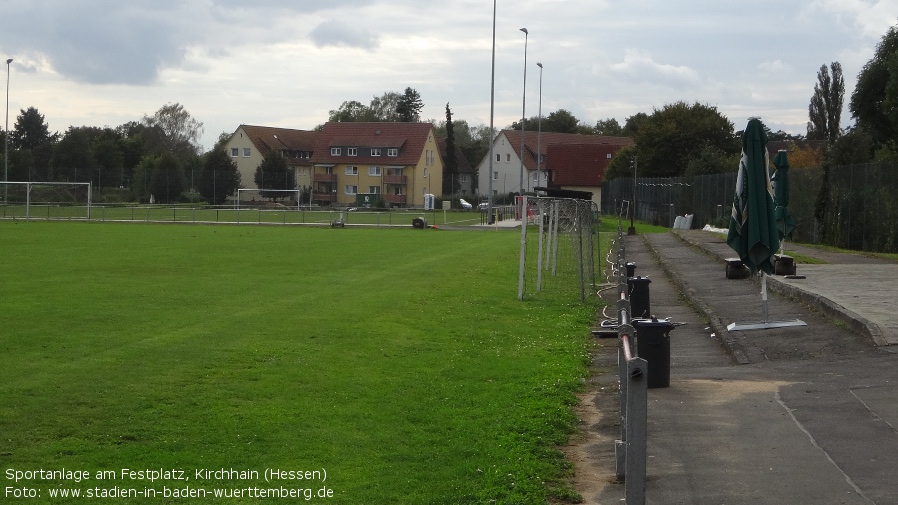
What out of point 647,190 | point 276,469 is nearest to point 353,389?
point 276,469

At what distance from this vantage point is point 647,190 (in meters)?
65.0

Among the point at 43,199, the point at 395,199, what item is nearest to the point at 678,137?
the point at 395,199

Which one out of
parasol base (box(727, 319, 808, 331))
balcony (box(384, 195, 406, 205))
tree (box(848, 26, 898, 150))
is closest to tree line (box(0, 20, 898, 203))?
tree (box(848, 26, 898, 150))

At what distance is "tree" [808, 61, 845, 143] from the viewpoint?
328 feet

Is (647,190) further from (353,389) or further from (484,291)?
(353,389)

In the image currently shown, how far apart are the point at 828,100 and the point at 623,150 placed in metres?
31.6

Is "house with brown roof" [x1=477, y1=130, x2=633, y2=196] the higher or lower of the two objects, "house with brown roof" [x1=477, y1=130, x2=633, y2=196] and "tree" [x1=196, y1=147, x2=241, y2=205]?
the higher

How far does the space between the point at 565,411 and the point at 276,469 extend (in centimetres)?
288

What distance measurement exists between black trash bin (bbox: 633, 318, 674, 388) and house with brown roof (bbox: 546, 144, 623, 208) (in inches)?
3461

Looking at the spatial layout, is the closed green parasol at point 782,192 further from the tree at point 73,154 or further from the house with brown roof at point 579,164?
the tree at point 73,154

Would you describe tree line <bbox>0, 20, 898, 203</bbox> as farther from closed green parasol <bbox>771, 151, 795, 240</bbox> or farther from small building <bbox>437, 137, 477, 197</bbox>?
closed green parasol <bbox>771, 151, 795, 240</bbox>

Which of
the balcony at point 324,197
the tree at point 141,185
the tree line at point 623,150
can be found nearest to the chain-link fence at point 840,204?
the tree line at point 623,150

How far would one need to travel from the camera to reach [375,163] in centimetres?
10644

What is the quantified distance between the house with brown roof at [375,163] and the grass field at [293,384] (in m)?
86.0
